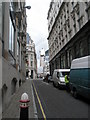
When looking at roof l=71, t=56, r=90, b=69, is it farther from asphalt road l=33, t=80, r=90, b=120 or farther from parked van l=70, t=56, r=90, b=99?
asphalt road l=33, t=80, r=90, b=120

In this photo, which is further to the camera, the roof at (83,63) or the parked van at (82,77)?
the roof at (83,63)

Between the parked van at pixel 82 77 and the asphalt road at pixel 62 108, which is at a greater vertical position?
the parked van at pixel 82 77

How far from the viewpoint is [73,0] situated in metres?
27.4

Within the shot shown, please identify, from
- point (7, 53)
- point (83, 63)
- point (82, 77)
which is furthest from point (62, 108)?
point (7, 53)

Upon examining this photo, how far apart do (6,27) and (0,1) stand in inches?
64.1

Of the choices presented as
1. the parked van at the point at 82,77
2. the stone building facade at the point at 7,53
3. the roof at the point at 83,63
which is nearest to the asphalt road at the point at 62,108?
the parked van at the point at 82,77

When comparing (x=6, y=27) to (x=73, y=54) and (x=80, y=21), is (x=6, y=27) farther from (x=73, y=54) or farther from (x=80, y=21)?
(x=73, y=54)

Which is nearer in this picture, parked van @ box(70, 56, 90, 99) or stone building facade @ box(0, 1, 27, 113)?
stone building facade @ box(0, 1, 27, 113)

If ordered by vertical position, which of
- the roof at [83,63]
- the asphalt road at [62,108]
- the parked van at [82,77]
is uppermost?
the roof at [83,63]

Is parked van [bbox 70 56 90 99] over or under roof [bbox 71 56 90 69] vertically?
under

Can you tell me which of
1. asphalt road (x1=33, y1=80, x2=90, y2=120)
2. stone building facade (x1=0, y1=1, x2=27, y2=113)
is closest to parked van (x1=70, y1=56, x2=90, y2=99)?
asphalt road (x1=33, y1=80, x2=90, y2=120)

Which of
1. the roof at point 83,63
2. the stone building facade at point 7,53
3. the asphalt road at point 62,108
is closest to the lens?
the asphalt road at point 62,108

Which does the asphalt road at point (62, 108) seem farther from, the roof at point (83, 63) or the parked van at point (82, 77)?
A: the roof at point (83, 63)

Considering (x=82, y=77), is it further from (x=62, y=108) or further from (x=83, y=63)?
(x=62, y=108)
